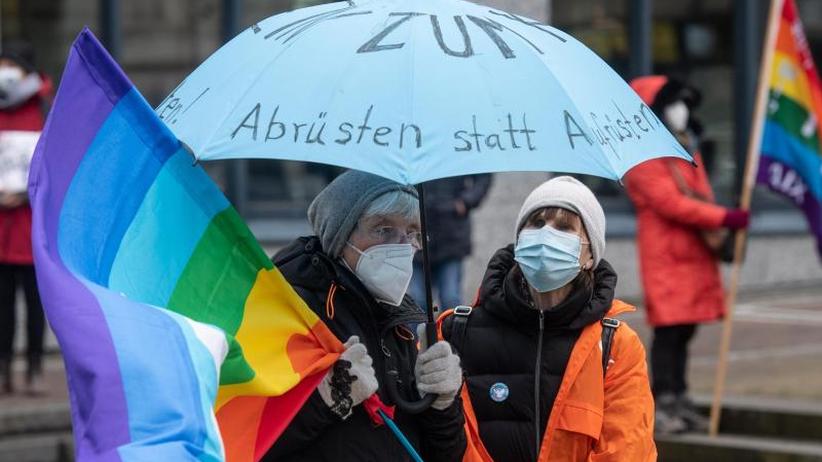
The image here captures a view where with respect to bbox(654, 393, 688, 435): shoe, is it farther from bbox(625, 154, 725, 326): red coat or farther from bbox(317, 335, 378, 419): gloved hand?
bbox(317, 335, 378, 419): gloved hand

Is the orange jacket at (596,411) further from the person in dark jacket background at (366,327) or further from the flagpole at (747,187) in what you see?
the flagpole at (747,187)

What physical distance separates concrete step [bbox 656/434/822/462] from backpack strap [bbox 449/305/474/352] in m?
4.19

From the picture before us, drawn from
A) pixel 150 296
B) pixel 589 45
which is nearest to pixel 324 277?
pixel 150 296

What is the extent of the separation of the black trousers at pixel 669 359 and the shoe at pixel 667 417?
0.04m

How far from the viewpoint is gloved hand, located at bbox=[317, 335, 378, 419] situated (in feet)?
13.3

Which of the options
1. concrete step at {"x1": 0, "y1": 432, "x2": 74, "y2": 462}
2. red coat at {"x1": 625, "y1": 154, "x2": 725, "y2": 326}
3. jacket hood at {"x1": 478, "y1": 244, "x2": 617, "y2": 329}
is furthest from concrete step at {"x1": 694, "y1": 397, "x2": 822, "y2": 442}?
jacket hood at {"x1": 478, "y1": 244, "x2": 617, "y2": 329}

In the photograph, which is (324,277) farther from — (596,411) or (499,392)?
(596,411)

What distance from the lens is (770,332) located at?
1238 centimetres

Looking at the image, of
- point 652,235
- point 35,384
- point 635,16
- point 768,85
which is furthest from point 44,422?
point 635,16

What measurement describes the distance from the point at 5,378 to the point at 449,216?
103 inches

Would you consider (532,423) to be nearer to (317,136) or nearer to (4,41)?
(317,136)

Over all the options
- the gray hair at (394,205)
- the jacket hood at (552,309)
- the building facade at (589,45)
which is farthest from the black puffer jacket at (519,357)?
the building facade at (589,45)

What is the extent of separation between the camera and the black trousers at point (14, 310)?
950cm

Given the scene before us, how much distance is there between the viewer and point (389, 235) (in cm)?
423
